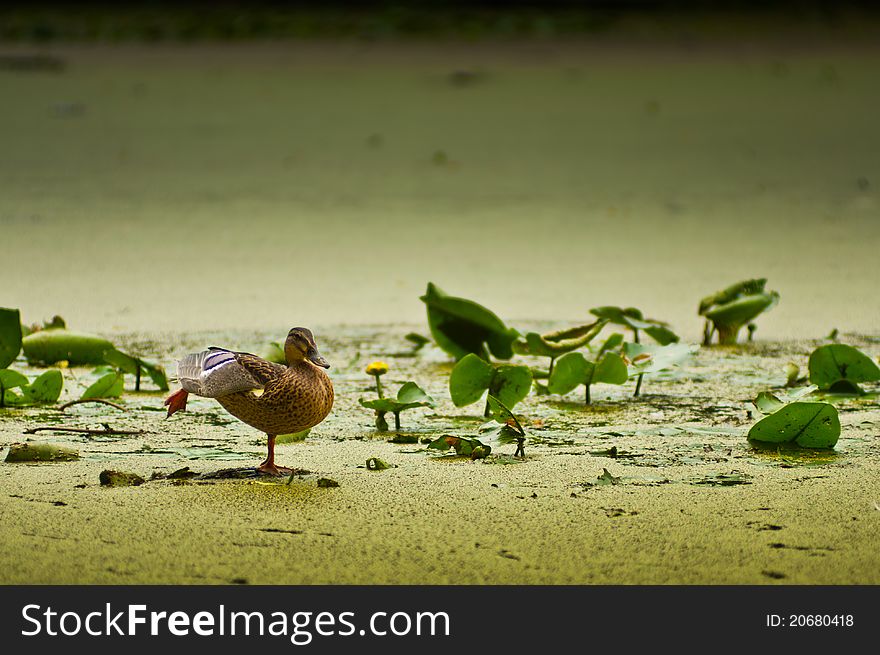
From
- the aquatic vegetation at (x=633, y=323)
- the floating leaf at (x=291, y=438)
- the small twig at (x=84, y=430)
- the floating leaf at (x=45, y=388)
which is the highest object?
the aquatic vegetation at (x=633, y=323)

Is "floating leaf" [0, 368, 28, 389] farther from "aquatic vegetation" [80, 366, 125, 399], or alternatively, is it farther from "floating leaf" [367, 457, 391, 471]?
"floating leaf" [367, 457, 391, 471]

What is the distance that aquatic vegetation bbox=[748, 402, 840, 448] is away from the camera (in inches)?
69.6

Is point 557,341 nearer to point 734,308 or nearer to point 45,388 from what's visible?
point 734,308

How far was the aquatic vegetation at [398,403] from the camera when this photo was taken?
1.86 metres

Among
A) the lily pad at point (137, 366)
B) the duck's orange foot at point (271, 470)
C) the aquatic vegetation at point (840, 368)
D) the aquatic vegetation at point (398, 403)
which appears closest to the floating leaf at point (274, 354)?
the lily pad at point (137, 366)

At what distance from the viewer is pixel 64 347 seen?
236 cm

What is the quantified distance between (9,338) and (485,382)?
717mm

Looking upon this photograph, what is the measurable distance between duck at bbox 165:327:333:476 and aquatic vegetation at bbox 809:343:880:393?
0.92m

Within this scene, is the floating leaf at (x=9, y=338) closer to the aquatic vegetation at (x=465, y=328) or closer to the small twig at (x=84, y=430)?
the small twig at (x=84, y=430)

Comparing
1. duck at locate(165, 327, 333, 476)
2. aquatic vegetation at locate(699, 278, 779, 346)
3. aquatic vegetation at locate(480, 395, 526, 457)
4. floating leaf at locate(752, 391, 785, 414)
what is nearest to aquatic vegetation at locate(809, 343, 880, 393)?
floating leaf at locate(752, 391, 785, 414)

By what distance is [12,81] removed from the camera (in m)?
6.07

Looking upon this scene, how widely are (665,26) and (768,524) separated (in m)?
6.16

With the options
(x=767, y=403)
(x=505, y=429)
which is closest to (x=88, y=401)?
(x=505, y=429)

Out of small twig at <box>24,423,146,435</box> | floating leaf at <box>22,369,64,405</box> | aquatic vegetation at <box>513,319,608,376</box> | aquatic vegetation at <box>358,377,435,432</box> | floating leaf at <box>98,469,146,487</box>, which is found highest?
aquatic vegetation at <box>513,319,608,376</box>
